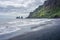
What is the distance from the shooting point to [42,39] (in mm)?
32312

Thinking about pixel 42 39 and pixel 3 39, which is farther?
pixel 3 39

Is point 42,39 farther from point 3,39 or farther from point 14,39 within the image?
point 3,39

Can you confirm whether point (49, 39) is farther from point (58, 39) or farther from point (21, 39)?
point (21, 39)

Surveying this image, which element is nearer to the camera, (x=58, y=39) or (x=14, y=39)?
(x=58, y=39)

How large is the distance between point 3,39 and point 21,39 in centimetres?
375

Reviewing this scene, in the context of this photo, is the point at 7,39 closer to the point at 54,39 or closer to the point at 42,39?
the point at 42,39

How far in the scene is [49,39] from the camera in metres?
32.2

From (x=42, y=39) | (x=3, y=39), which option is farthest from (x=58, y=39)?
(x=3, y=39)

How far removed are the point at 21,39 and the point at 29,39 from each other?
2.00 m

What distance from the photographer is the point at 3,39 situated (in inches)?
1368

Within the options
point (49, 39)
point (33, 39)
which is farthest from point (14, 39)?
point (49, 39)

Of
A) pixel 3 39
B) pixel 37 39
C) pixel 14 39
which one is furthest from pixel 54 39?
pixel 3 39

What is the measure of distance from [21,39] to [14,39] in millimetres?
1481

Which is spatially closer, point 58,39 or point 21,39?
point 58,39
